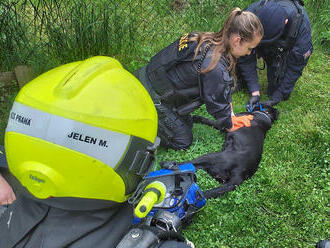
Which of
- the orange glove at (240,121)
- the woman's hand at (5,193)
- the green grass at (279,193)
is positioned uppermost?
the woman's hand at (5,193)

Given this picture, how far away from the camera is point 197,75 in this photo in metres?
3.40

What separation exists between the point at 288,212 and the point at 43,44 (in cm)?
321

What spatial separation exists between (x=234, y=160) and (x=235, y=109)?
121 centimetres

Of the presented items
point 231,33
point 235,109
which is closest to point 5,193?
point 231,33

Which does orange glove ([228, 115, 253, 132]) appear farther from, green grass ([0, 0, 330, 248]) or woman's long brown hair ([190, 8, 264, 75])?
woman's long brown hair ([190, 8, 264, 75])

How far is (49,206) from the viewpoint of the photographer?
140cm

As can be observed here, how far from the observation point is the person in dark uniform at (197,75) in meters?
3.26

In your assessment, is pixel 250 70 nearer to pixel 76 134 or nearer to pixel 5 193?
pixel 5 193

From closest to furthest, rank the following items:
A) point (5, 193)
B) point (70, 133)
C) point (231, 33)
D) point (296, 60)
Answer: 1. point (70, 133)
2. point (5, 193)
3. point (231, 33)
4. point (296, 60)

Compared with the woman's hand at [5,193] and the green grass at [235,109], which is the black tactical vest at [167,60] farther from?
the woman's hand at [5,193]

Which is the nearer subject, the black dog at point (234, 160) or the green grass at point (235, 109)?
the green grass at point (235, 109)

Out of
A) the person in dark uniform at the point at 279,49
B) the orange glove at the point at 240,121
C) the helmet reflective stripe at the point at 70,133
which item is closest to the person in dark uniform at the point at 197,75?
the orange glove at the point at 240,121

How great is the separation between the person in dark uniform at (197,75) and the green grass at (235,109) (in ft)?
0.93

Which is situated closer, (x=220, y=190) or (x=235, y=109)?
(x=220, y=190)
